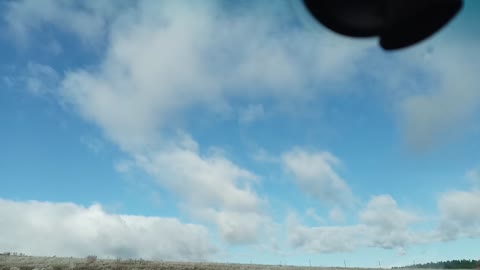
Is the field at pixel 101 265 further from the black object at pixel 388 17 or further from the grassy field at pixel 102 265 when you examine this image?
the black object at pixel 388 17

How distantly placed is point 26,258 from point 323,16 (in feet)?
171

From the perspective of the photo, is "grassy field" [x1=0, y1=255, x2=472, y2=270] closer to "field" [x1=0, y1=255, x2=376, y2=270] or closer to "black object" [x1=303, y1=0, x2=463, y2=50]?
"field" [x1=0, y1=255, x2=376, y2=270]

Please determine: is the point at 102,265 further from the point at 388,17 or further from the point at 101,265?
the point at 388,17

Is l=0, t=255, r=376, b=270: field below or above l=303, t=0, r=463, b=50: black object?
above

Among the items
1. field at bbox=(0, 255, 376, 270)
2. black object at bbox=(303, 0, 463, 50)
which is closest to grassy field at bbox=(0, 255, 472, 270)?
field at bbox=(0, 255, 376, 270)

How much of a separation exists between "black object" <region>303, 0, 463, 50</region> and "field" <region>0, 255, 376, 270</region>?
4426 cm

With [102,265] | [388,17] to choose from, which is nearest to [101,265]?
[102,265]

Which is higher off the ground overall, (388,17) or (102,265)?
(102,265)

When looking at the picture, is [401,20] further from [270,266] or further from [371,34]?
[270,266]

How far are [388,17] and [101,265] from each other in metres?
46.7

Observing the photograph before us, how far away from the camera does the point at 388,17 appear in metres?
2.74

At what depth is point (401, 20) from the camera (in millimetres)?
2764

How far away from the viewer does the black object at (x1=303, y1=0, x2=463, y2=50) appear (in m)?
2.70

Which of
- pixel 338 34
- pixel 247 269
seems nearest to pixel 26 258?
pixel 247 269
